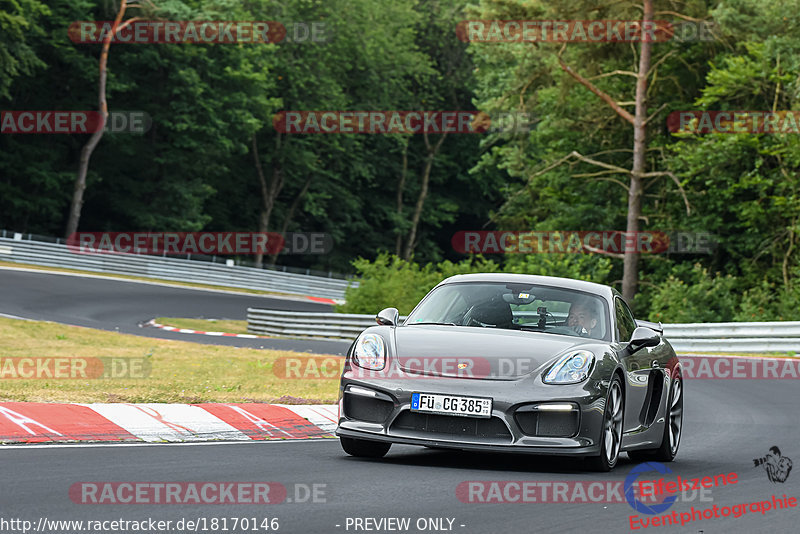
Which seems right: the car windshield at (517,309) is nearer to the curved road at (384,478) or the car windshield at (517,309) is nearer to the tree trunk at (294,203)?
the curved road at (384,478)

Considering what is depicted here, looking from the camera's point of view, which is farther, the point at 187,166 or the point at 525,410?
the point at 187,166

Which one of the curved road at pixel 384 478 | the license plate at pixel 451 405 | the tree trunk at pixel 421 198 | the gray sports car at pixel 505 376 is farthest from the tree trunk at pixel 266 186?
the license plate at pixel 451 405

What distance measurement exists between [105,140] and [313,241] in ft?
51.4

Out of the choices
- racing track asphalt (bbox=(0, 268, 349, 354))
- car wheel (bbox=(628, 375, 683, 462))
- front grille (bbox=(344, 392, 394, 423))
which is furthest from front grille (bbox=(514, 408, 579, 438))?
racing track asphalt (bbox=(0, 268, 349, 354))

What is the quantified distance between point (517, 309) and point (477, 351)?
1.14 metres

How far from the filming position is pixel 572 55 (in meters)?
45.6

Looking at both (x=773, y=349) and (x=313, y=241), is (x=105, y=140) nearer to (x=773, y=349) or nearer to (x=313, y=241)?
(x=313, y=241)

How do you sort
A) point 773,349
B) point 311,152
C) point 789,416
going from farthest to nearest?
point 311,152 < point 773,349 < point 789,416

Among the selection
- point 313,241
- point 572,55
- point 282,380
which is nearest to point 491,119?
point 572,55

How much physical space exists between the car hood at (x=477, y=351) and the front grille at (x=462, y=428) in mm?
303

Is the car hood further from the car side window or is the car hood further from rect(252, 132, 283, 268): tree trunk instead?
rect(252, 132, 283, 268): tree trunk

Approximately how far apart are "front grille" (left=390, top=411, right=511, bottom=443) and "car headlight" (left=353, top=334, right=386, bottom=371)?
0.53 meters

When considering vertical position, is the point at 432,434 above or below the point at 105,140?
below

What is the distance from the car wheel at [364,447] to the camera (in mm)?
9273
